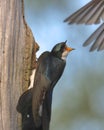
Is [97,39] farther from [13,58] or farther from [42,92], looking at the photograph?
[42,92]

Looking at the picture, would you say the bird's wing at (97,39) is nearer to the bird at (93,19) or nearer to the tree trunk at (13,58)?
the bird at (93,19)

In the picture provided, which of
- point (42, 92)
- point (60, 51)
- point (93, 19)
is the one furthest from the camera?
point (93, 19)

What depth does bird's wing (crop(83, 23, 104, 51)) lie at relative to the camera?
→ 3.55 metres

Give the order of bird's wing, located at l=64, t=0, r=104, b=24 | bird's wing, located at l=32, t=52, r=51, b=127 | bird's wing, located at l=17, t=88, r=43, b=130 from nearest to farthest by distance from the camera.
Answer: bird's wing, located at l=32, t=52, r=51, b=127
bird's wing, located at l=17, t=88, r=43, b=130
bird's wing, located at l=64, t=0, r=104, b=24

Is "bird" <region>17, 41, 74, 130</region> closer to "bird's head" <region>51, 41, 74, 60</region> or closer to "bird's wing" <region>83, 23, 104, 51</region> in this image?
"bird's head" <region>51, 41, 74, 60</region>

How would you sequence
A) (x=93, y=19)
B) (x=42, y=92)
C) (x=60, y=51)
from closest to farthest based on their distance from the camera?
(x=42, y=92) < (x=60, y=51) < (x=93, y=19)

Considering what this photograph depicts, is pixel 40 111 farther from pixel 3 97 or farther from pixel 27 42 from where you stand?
pixel 27 42

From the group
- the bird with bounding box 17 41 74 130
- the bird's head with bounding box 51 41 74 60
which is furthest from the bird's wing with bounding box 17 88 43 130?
the bird's head with bounding box 51 41 74 60

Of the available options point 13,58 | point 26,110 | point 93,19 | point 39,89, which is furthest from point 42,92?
point 93,19

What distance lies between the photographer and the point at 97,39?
11.8 feet

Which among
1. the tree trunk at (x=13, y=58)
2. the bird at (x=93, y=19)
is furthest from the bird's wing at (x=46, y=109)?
the bird at (x=93, y=19)

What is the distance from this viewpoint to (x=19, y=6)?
2359mm

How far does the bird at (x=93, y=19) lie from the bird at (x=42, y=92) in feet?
4.39

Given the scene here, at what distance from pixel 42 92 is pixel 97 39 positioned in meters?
1.56
